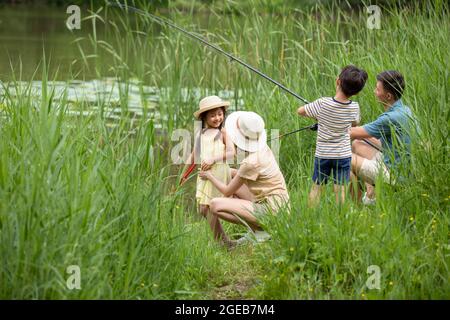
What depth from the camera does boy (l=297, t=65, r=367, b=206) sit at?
13.6 ft

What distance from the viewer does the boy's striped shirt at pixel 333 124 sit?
414cm

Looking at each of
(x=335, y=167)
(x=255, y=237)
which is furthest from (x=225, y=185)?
(x=335, y=167)

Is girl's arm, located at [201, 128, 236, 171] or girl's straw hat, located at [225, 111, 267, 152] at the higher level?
girl's straw hat, located at [225, 111, 267, 152]

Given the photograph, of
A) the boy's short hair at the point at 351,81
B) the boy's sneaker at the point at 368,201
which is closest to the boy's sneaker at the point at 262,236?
the boy's sneaker at the point at 368,201

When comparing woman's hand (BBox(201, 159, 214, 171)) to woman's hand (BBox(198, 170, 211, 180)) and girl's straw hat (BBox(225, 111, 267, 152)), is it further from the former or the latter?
girl's straw hat (BBox(225, 111, 267, 152))

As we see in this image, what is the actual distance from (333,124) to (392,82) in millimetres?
468

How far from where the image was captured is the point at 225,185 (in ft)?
13.3

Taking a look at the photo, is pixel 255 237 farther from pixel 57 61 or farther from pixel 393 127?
pixel 57 61

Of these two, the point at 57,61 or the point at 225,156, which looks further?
the point at 57,61

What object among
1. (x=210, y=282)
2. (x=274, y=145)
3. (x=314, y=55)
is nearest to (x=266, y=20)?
(x=314, y=55)

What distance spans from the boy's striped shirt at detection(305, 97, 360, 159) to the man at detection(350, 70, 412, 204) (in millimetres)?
162

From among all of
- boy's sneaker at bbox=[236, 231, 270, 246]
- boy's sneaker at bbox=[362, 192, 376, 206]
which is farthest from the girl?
boy's sneaker at bbox=[362, 192, 376, 206]

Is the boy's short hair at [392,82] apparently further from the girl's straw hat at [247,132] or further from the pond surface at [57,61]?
the pond surface at [57,61]

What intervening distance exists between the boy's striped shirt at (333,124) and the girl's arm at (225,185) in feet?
1.66
